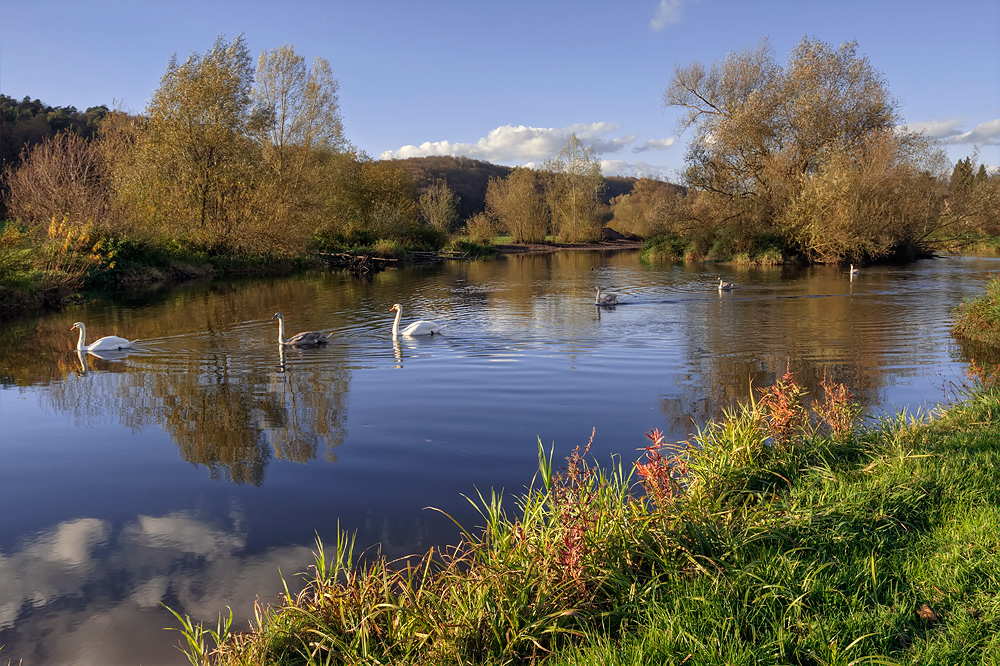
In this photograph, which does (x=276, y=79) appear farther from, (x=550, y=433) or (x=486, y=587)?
(x=486, y=587)

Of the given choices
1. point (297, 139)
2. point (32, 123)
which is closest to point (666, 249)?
point (297, 139)

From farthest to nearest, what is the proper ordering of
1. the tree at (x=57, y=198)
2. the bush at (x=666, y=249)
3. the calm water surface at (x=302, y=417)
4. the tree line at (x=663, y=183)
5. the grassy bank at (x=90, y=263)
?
1. the bush at (x=666, y=249)
2. the tree line at (x=663, y=183)
3. the tree at (x=57, y=198)
4. the grassy bank at (x=90, y=263)
5. the calm water surface at (x=302, y=417)

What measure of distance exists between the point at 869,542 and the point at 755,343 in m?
9.48

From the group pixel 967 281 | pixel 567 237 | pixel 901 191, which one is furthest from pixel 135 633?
pixel 567 237

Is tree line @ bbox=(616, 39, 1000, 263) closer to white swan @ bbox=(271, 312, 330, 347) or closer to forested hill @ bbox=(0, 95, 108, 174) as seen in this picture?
white swan @ bbox=(271, 312, 330, 347)

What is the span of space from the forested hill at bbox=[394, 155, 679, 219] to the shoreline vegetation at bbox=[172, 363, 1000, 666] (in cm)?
9776

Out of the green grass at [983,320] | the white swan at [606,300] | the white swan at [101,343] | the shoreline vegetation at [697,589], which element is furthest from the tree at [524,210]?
the shoreline vegetation at [697,589]

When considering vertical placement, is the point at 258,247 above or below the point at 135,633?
above

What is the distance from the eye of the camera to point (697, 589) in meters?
3.26

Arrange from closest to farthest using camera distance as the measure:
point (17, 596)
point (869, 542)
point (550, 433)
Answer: point (869, 542) → point (17, 596) → point (550, 433)

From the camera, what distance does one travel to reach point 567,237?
2771 inches

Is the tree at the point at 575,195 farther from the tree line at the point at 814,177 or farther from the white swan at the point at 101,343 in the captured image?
the white swan at the point at 101,343

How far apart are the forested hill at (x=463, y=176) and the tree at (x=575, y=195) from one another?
103 ft

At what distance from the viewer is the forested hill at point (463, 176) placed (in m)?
108
